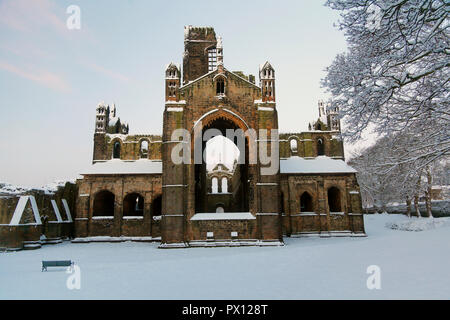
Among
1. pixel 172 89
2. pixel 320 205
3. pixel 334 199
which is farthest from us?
pixel 334 199

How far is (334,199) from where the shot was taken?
27.2 meters

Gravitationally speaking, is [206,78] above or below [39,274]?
above

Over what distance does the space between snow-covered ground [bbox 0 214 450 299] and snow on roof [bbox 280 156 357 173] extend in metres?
10.4

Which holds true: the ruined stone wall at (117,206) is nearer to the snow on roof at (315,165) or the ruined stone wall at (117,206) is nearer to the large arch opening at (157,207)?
the large arch opening at (157,207)

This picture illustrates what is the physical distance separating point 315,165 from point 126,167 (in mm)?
16485

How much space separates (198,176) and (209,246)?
7412 mm

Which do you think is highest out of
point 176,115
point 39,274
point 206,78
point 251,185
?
point 206,78

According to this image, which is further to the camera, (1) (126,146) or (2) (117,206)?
(1) (126,146)

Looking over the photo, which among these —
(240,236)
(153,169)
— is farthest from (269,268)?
(153,169)
